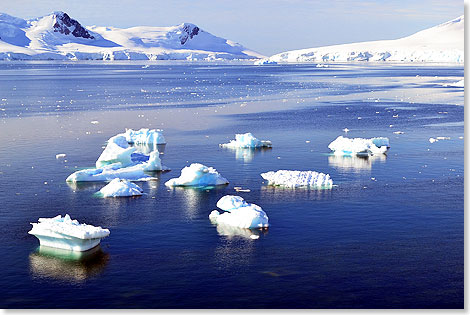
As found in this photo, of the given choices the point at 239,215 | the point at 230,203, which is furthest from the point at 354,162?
the point at 239,215

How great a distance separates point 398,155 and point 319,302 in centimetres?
2488

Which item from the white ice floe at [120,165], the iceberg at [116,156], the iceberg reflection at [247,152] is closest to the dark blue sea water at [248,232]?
the iceberg reflection at [247,152]

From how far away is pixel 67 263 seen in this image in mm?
23078

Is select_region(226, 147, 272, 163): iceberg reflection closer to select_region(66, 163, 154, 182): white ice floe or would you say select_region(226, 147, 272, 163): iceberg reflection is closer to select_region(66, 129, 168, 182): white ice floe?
select_region(66, 129, 168, 182): white ice floe

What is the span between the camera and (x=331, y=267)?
22547 millimetres

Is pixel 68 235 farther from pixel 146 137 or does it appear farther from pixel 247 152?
pixel 146 137

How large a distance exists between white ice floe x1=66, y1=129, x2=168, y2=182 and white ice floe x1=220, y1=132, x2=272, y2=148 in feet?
24.2

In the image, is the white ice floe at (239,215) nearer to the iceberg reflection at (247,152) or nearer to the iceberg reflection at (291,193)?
the iceberg reflection at (291,193)

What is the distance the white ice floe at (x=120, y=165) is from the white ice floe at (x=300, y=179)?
7.32m

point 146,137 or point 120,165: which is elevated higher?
point 146,137

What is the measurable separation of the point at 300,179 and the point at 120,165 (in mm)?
10815

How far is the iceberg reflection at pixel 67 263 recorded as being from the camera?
22.0 m

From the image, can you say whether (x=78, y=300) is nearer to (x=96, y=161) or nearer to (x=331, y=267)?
(x=331, y=267)

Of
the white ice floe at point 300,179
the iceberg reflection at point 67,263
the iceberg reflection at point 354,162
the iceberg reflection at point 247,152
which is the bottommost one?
the iceberg reflection at point 67,263
